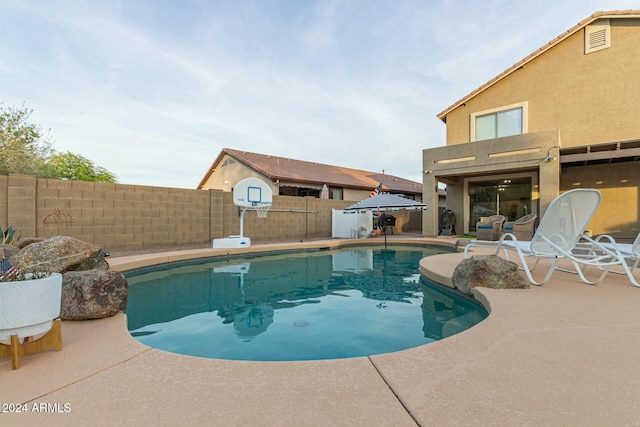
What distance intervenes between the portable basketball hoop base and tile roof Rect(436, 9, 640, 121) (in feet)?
30.7

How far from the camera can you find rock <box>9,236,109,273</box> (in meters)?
3.76

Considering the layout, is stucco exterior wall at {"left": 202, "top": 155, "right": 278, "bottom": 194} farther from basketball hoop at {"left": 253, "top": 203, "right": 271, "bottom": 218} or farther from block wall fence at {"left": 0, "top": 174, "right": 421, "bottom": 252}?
block wall fence at {"left": 0, "top": 174, "right": 421, "bottom": 252}

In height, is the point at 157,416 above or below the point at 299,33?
below

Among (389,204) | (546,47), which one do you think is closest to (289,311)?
(389,204)

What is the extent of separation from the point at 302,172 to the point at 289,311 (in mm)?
16100

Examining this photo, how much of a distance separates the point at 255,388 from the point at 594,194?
4.64m

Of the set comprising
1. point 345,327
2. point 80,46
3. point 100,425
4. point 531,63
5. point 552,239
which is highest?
point 531,63

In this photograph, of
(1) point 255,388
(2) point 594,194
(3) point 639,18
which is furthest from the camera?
(3) point 639,18

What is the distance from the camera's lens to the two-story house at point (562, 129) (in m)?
10.2

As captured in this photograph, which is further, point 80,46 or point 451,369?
point 80,46

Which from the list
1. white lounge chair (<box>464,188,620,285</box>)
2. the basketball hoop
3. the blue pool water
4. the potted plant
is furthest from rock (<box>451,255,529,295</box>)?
the basketball hoop

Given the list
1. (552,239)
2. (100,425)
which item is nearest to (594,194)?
(552,239)

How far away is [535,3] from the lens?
8922mm

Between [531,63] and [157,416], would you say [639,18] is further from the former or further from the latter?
[157,416]
